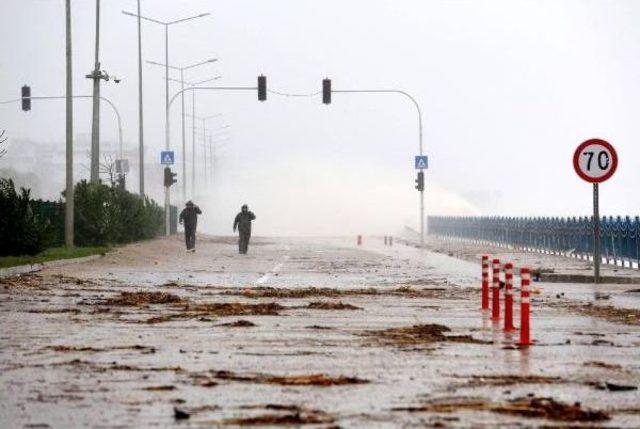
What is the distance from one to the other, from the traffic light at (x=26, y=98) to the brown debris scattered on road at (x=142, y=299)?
3559 centimetres

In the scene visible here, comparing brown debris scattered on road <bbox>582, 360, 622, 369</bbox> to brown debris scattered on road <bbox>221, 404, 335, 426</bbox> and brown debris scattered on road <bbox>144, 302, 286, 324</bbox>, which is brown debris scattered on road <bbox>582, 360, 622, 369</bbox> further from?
brown debris scattered on road <bbox>144, 302, 286, 324</bbox>

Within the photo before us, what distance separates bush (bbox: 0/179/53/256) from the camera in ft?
119

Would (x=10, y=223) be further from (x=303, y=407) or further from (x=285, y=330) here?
(x=303, y=407)

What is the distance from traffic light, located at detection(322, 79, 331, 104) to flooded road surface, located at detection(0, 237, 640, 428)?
115 ft

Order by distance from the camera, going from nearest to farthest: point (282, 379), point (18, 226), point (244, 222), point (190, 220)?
point (282, 379) → point (18, 226) → point (244, 222) → point (190, 220)

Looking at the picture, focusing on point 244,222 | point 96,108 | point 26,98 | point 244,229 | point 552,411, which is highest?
point 26,98

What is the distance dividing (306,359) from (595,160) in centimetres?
1762

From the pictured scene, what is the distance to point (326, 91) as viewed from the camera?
61.9 metres

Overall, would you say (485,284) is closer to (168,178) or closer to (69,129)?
(69,129)

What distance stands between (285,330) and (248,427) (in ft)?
26.0

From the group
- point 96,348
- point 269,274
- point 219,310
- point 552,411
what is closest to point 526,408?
point 552,411

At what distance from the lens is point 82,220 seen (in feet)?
164

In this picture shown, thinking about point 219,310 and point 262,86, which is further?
point 262,86

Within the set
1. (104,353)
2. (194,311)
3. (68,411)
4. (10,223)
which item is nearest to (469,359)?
(104,353)
